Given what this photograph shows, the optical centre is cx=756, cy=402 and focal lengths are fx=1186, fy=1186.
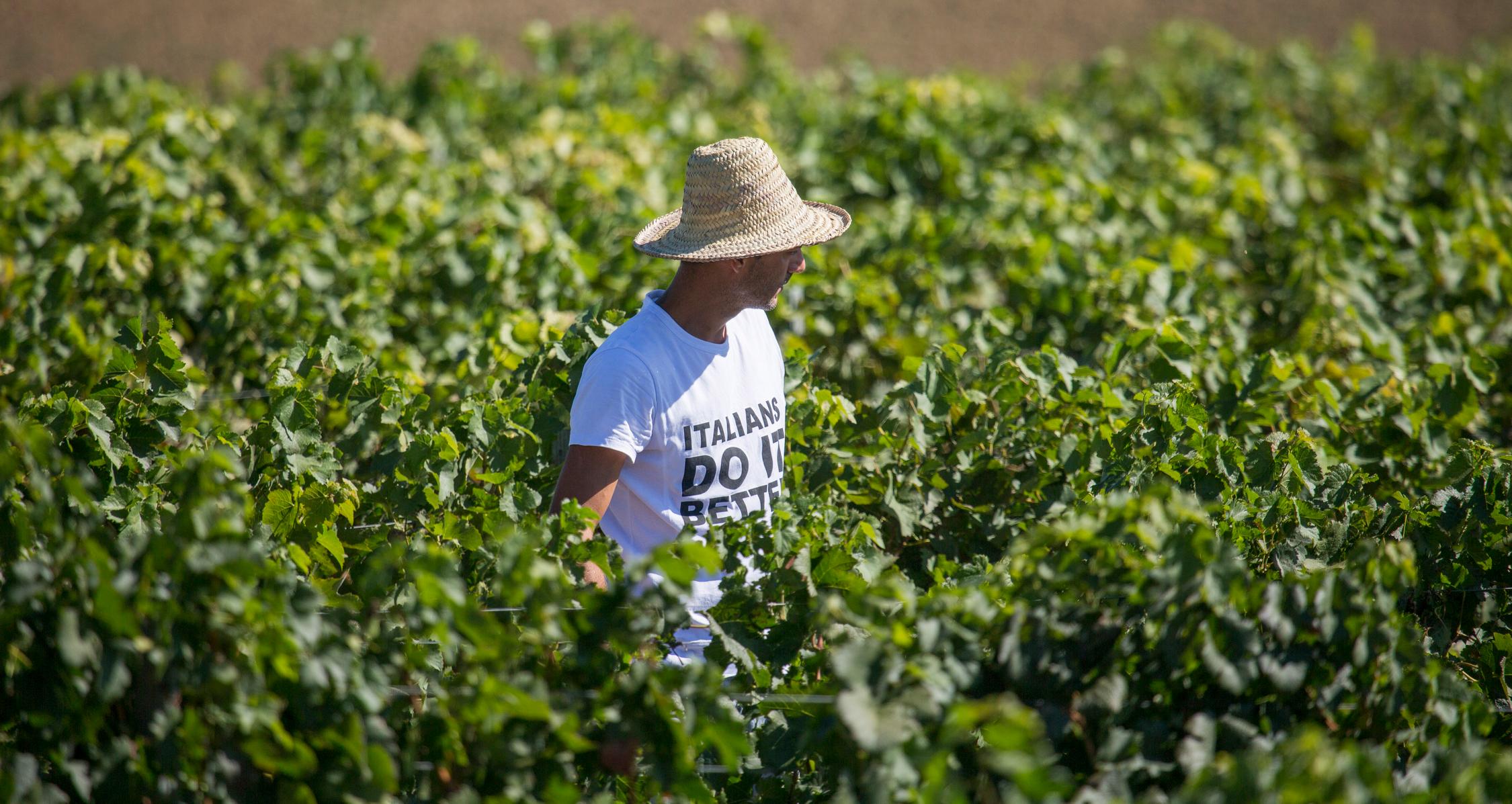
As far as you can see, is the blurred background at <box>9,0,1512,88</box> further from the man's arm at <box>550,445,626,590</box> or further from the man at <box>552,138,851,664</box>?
the man's arm at <box>550,445,626,590</box>

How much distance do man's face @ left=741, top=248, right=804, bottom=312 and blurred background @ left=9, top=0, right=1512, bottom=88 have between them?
35.2 feet

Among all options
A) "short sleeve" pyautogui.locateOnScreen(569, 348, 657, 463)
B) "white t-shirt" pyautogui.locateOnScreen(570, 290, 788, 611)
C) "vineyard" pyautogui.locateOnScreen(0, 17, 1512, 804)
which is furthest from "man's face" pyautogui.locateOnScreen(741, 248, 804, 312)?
"vineyard" pyautogui.locateOnScreen(0, 17, 1512, 804)

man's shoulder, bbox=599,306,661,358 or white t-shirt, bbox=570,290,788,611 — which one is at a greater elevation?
man's shoulder, bbox=599,306,661,358

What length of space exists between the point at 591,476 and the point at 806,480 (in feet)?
2.69

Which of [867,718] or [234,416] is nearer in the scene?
[867,718]

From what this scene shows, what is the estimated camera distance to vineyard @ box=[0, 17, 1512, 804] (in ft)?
5.61

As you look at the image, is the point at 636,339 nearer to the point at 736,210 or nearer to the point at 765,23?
the point at 736,210

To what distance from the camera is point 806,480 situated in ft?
9.64

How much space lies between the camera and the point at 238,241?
14.5ft

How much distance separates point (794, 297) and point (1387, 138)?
4452mm

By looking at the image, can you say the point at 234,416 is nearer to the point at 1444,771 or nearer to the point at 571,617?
the point at 571,617

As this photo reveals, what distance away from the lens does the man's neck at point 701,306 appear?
7.98 ft

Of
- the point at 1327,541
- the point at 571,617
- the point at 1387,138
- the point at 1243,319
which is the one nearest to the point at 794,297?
the point at 1243,319

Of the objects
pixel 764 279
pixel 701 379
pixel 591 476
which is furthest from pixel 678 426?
pixel 764 279
